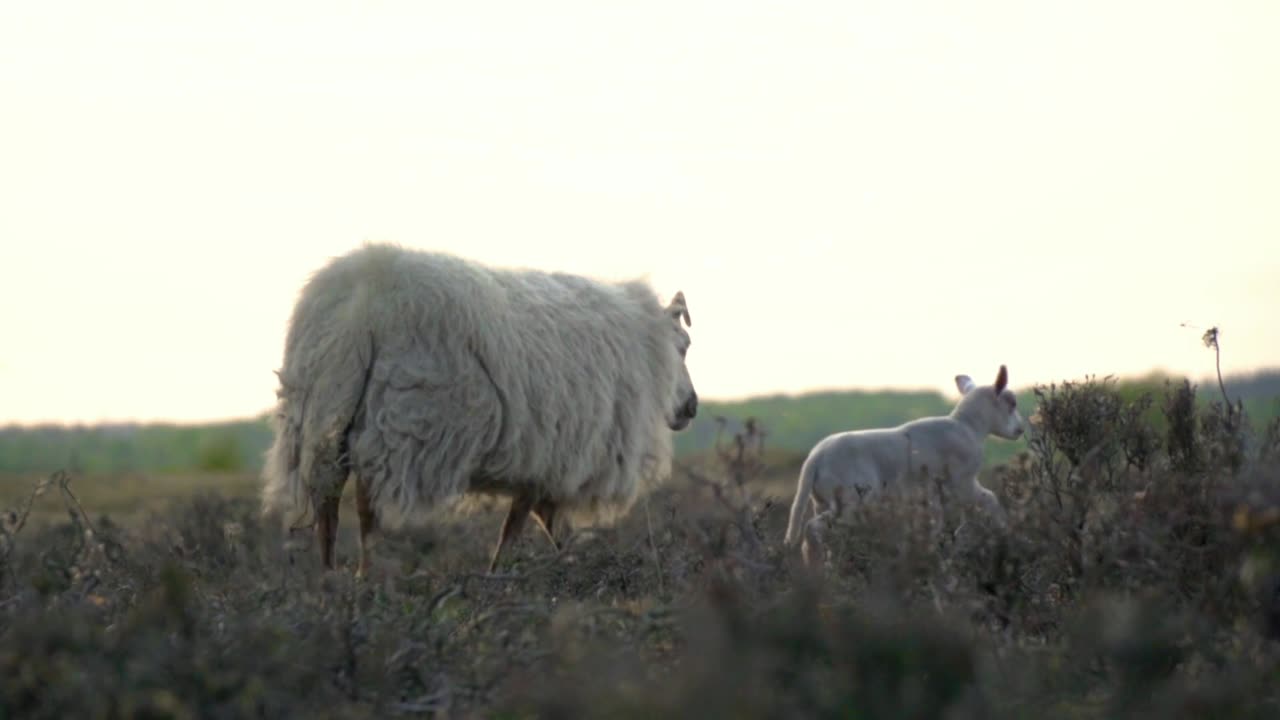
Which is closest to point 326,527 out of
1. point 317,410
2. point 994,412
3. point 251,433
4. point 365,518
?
point 365,518

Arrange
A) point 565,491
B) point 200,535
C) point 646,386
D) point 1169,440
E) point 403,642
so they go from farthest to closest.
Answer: point 200,535 < point 646,386 < point 565,491 < point 1169,440 < point 403,642

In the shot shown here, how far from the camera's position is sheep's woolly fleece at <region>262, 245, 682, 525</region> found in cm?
824

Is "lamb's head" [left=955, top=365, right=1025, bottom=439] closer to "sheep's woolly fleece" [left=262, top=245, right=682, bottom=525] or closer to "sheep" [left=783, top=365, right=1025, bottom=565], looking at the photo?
"sheep" [left=783, top=365, right=1025, bottom=565]

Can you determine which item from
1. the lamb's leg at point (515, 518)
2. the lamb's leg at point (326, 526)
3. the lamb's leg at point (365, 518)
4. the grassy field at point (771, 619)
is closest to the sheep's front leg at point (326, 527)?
the lamb's leg at point (326, 526)

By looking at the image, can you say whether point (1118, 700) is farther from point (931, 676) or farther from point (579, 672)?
point (579, 672)

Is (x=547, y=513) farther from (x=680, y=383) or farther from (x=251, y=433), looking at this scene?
(x=251, y=433)

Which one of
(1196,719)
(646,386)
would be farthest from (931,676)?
(646,386)

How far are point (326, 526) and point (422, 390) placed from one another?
3.02 ft

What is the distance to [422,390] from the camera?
27.2 feet

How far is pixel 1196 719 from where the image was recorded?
355cm

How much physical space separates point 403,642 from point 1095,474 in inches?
130

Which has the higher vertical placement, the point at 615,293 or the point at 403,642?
the point at 615,293

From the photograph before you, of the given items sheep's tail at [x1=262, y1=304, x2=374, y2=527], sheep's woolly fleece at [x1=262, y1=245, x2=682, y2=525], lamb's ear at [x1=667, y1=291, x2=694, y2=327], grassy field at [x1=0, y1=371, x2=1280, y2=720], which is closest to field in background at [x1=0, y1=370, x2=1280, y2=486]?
lamb's ear at [x1=667, y1=291, x2=694, y2=327]

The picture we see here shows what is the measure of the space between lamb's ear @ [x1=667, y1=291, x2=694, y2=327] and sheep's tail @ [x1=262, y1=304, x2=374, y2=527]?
3640 millimetres
